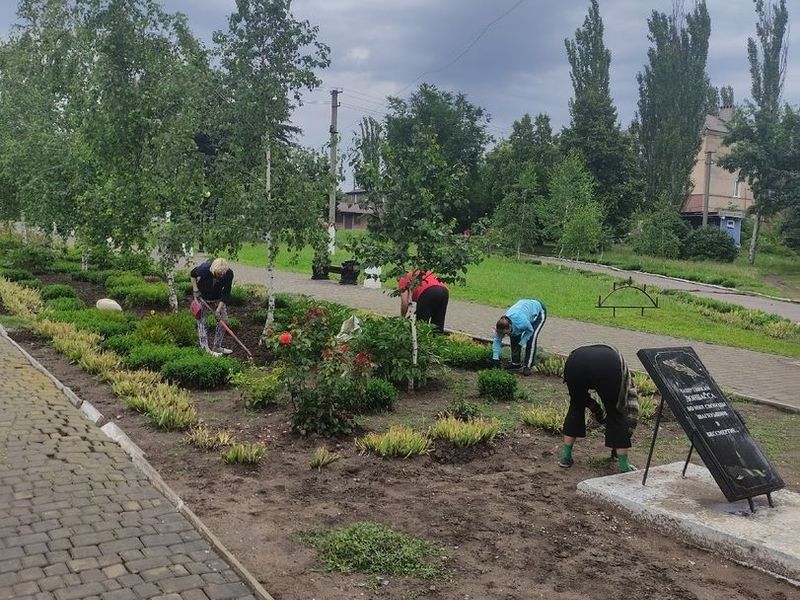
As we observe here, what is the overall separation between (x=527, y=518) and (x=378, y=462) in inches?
57.4

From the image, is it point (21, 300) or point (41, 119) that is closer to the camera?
point (21, 300)

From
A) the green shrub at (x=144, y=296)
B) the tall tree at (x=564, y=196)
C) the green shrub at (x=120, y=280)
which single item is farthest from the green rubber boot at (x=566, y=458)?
the tall tree at (x=564, y=196)

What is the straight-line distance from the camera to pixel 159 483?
17.0 ft

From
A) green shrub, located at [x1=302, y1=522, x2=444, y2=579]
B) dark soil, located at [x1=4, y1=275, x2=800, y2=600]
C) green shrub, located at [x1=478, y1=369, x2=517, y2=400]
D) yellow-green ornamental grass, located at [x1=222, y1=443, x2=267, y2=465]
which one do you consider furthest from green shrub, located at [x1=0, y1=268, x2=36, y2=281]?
green shrub, located at [x1=302, y1=522, x2=444, y2=579]

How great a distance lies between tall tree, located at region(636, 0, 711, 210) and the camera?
50.8 meters

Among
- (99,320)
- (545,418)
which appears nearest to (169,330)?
(99,320)

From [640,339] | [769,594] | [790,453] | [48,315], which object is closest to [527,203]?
[640,339]

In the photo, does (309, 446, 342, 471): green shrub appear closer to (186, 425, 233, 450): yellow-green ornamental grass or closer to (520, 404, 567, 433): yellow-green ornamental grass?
(186, 425, 233, 450): yellow-green ornamental grass

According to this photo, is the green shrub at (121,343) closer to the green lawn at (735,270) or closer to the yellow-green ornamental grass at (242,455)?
the yellow-green ornamental grass at (242,455)

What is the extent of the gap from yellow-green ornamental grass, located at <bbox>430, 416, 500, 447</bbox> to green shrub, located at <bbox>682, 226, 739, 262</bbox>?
3949 centimetres

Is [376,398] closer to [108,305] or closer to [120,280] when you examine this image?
[108,305]

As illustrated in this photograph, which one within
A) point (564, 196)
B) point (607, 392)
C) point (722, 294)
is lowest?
point (722, 294)

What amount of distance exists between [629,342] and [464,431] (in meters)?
8.24

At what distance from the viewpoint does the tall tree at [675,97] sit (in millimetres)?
50750
